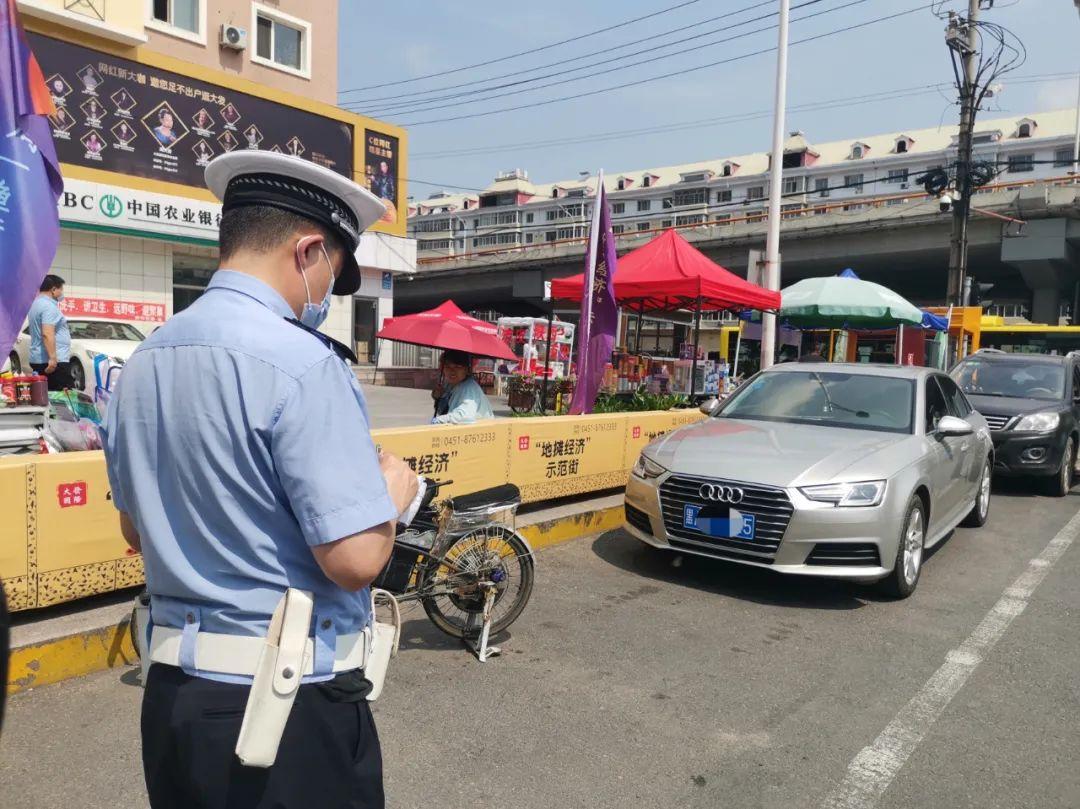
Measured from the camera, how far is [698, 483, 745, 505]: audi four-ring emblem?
17.1 ft

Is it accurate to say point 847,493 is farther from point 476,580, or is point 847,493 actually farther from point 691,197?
point 691,197

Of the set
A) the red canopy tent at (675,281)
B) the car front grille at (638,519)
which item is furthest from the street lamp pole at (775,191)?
the car front grille at (638,519)

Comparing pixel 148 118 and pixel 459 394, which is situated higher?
pixel 148 118

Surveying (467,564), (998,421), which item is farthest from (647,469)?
(998,421)

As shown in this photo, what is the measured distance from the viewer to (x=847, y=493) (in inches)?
201

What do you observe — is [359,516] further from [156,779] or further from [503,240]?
[503,240]

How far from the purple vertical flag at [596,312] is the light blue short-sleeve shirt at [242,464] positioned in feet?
25.3

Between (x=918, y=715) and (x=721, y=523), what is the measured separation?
177 cm

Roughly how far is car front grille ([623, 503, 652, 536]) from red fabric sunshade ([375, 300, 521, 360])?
4.50 feet

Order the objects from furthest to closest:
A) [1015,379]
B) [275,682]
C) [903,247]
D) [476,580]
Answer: [903,247], [1015,379], [476,580], [275,682]

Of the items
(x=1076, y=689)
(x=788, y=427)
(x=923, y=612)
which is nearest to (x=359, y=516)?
(x=1076, y=689)

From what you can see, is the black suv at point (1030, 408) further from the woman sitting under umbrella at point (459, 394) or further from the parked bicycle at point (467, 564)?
the parked bicycle at point (467, 564)

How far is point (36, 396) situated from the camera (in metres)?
6.07

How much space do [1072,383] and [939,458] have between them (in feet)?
19.7
